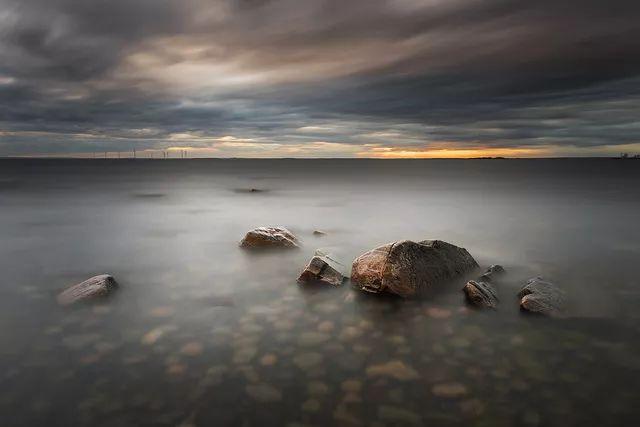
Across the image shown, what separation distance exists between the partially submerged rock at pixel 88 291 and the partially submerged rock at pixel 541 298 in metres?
9.53

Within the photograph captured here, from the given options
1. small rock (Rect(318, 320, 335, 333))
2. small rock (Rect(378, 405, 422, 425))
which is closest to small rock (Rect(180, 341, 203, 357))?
small rock (Rect(318, 320, 335, 333))

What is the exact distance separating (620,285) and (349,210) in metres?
21.4

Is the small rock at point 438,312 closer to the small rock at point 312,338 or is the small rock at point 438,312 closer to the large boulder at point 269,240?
the small rock at point 312,338

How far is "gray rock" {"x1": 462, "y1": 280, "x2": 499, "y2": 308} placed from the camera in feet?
30.2

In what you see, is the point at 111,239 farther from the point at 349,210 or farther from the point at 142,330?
the point at 349,210

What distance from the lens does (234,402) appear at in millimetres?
5742

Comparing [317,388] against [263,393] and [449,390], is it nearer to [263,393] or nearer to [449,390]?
[263,393]

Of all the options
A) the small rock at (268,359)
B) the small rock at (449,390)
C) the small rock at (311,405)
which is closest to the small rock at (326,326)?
the small rock at (268,359)

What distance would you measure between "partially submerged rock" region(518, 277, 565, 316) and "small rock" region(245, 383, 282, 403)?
5.89m

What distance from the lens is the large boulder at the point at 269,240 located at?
15258 mm

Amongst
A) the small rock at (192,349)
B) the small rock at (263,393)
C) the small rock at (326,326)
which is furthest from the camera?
the small rock at (326,326)

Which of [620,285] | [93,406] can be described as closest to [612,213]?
[620,285]

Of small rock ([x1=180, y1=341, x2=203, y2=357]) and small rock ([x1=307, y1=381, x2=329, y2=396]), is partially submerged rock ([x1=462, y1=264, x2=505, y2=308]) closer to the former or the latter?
small rock ([x1=307, y1=381, x2=329, y2=396])

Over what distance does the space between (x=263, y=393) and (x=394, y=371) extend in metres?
2.06
